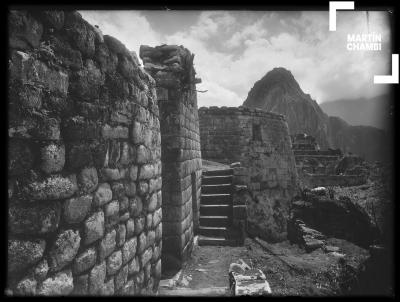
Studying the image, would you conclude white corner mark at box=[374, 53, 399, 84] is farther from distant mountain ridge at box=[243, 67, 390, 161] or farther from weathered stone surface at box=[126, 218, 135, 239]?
distant mountain ridge at box=[243, 67, 390, 161]

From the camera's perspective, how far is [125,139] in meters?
2.99

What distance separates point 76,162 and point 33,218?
53 centimetres

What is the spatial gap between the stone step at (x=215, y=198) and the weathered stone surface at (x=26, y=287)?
5886mm

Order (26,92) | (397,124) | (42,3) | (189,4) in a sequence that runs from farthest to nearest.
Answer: (397,124)
(189,4)
(42,3)
(26,92)

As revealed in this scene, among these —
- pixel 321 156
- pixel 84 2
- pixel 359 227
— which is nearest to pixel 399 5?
pixel 84 2

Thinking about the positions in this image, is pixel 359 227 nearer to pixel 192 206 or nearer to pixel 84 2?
pixel 192 206

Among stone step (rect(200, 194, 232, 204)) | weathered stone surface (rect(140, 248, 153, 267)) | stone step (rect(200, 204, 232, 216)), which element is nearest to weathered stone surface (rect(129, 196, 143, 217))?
weathered stone surface (rect(140, 248, 153, 267))

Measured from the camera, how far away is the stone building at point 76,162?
5.38 ft

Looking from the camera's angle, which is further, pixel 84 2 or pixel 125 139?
pixel 125 139

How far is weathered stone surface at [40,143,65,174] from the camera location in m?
1.77

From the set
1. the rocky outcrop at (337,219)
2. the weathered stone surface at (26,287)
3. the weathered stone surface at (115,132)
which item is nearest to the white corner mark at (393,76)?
the weathered stone surface at (115,132)

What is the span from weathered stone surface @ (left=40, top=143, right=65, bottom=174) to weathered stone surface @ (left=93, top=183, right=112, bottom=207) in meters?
0.52

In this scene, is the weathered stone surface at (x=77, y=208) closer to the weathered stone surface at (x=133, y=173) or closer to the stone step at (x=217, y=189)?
the weathered stone surface at (x=133, y=173)

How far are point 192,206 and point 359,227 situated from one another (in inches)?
264
